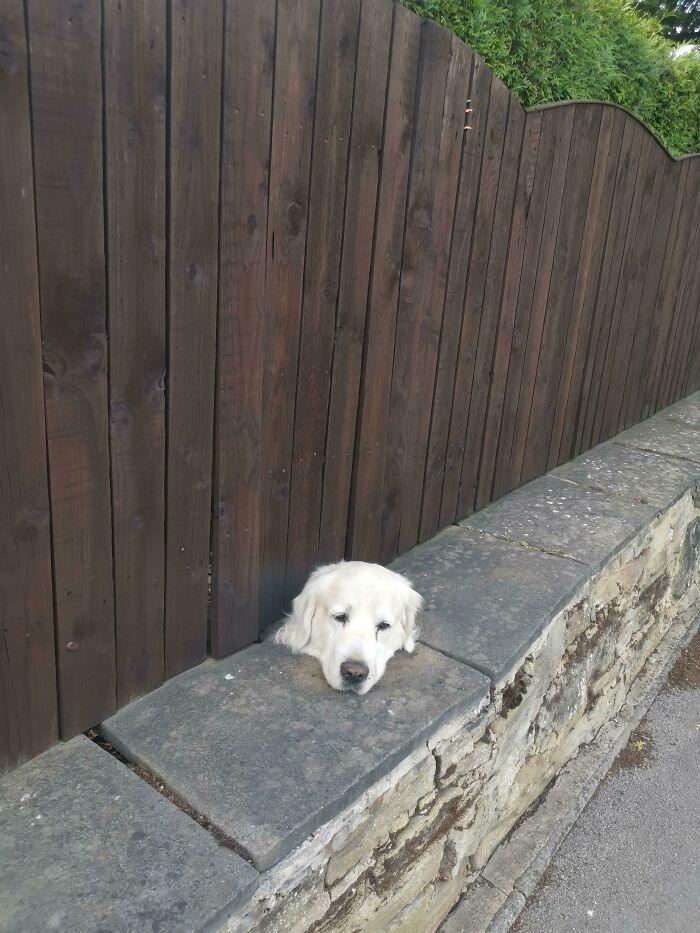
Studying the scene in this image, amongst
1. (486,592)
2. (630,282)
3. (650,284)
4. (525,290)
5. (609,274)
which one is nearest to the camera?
(486,592)

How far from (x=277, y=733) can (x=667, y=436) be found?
4.57 metres

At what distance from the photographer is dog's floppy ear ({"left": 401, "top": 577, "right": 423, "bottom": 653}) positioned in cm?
265

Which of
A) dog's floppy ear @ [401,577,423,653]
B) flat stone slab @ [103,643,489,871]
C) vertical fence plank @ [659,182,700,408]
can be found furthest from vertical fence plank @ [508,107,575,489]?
vertical fence plank @ [659,182,700,408]

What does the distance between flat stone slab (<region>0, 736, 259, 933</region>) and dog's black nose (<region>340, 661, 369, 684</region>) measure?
2.22ft

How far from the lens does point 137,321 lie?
196 centimetres

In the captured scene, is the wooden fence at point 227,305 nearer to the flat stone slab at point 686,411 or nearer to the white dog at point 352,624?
the white dog at point 352,624

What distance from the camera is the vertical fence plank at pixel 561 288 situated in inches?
150

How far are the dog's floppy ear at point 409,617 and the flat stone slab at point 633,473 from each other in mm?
2119

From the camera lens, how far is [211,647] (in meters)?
2.57

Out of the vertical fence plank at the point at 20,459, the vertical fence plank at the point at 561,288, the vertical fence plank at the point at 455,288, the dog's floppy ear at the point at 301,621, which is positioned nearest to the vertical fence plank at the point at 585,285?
the vertical fence plank at the point at 561,288

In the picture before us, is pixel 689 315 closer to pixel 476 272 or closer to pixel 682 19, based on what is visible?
pixel 476 272

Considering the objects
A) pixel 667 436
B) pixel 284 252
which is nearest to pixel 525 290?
pixel 284 252

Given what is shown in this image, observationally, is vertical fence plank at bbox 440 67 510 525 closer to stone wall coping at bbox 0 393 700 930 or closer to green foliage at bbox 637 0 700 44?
stone wall coping at bbox 0 393 700 930

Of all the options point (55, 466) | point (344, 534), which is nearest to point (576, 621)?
point (344, 534)
